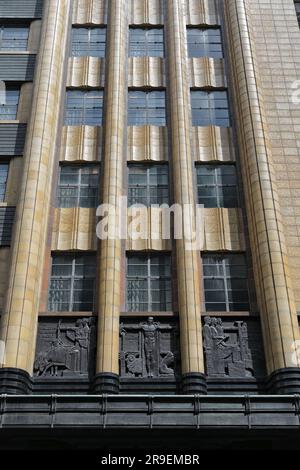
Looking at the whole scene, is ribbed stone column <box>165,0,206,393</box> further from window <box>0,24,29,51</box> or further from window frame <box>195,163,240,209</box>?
window <box>0,24,29,51</box>

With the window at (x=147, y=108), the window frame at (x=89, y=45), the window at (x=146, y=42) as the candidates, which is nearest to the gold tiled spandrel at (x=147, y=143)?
the window at (x=147, y=108)

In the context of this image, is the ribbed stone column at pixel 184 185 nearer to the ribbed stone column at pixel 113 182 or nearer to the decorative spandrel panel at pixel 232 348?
the decorative spandrel panel at pixel 232 348

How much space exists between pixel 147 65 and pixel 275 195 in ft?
31.6

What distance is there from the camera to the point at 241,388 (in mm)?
19781

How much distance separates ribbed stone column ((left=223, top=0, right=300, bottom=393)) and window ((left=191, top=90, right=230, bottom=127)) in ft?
2.86

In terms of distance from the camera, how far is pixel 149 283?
2242cm

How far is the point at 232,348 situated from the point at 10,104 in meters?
14.7

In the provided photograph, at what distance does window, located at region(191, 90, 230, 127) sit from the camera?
2675cm

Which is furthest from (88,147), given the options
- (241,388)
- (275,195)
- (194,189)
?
(241,388)

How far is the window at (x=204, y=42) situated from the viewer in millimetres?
29000

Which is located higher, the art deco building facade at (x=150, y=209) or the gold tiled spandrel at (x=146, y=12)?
the gold tiled spandrel at (x=146, y=12)

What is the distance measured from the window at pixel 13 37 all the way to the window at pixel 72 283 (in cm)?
1184
